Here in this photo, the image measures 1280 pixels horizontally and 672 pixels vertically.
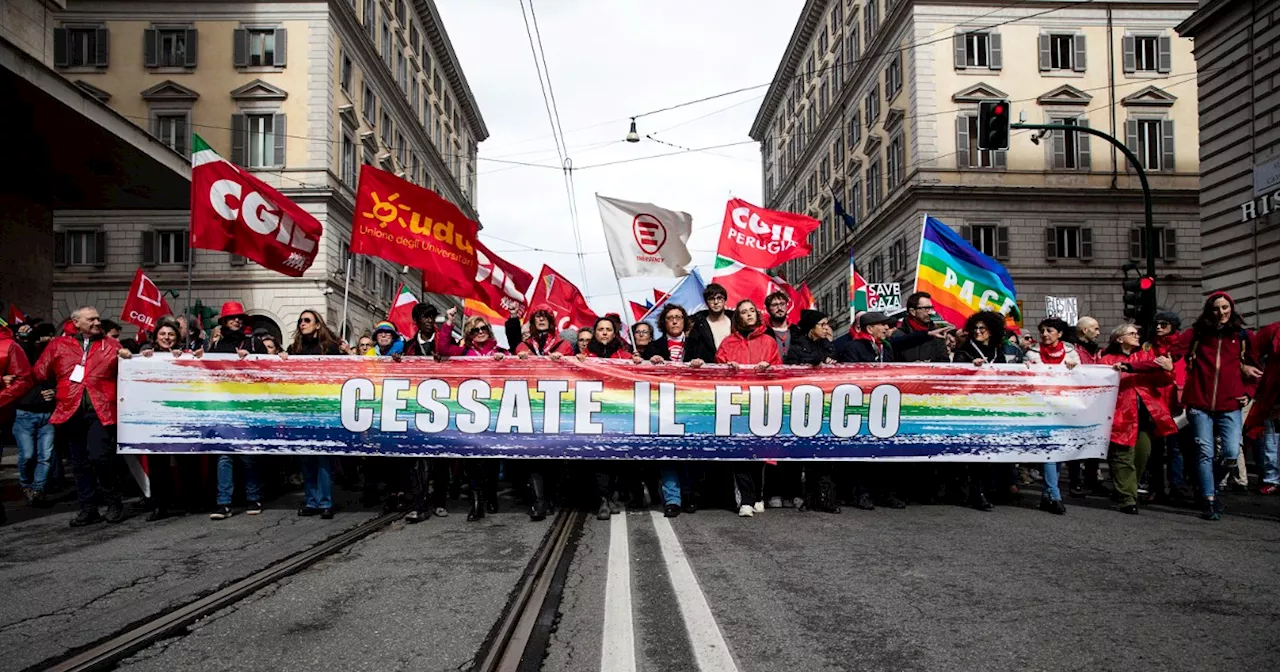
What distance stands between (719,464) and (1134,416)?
137 inches

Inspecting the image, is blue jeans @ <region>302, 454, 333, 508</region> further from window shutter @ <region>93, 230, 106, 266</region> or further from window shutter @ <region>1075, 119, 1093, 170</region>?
window shutter @ <region>1075, 119, 1093, 170</region>

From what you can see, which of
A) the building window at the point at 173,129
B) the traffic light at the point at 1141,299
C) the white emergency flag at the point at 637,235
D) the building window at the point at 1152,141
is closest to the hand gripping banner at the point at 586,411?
the white emergency flag at the point at 637,235

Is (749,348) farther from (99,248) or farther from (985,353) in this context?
(99,248)

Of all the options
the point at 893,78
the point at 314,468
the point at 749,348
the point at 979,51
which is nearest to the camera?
the point at 314,468

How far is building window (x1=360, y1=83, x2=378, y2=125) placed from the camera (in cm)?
4152

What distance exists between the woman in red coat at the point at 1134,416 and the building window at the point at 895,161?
32.9 m

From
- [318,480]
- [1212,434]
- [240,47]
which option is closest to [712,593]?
[318,480]

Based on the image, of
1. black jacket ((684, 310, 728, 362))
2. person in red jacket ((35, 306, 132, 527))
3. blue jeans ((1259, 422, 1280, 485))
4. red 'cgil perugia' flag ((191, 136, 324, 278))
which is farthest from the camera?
blue jeans ((1259, 422, 1280, 485))

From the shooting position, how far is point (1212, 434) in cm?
801

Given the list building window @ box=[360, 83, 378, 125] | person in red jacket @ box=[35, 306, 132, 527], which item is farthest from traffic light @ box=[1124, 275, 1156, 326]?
building window @ box=[360, 83, 378, 125]

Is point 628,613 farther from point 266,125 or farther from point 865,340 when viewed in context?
point 266,125

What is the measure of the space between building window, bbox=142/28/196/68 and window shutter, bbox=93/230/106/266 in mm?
6412

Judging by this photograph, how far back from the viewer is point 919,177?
38219mm

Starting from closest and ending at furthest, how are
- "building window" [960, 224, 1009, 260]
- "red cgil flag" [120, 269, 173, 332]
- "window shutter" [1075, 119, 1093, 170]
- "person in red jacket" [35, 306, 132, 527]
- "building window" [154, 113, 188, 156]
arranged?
"person in red jacket" [35, 306, 132, 527]
"red cgil flag" [120, 269, 173, 332]
"building window" [154, 113, 188, 156]
"building window" [960, 224, 1009, 260]
"window shutter" [1075, 119, 1093, 170]
